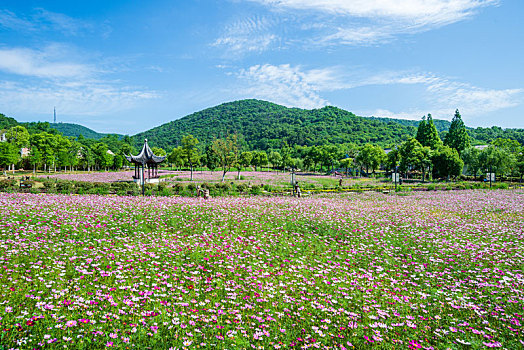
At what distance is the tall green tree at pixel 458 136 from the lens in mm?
72312

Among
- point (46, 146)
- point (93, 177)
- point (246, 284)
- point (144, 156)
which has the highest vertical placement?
point (46, 146)

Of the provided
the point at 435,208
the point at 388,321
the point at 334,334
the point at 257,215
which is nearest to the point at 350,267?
the point at 388,321

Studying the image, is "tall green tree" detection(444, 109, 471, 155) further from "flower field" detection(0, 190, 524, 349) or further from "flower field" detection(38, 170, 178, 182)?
"flower field" detection(38, 170, 178, 182)

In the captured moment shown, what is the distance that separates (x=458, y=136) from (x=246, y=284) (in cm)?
8495

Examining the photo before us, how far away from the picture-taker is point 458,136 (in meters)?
73.6

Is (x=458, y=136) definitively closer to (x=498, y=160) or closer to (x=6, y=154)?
(x=498, y=160)

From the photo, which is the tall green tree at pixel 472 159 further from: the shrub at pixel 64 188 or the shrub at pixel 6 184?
the shrub at pixel 6 184

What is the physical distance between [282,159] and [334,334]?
9624 cm

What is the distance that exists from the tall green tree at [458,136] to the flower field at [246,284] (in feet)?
238

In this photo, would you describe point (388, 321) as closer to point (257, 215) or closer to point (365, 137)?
point (257, 215)

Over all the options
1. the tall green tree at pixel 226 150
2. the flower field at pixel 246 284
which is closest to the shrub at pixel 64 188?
the flower field at pixel 246 284

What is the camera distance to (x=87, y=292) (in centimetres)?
549

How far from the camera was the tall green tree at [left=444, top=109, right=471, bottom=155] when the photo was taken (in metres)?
72.3

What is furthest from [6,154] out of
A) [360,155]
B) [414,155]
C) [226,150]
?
[414,155]
